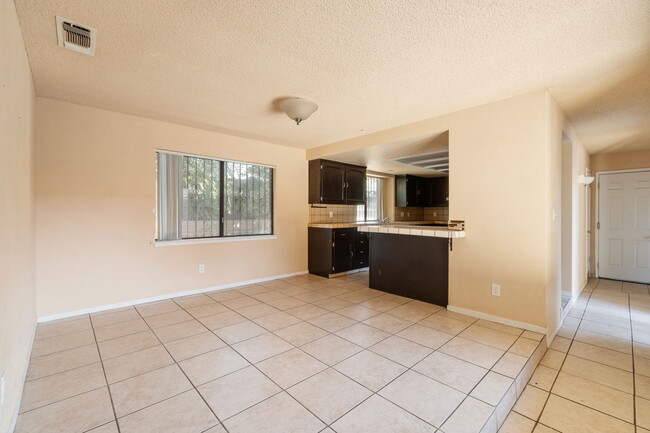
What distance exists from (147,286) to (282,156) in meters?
2.76

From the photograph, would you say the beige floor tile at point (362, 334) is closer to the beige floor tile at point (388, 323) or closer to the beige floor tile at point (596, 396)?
the beige floor tile at point (388, 323)

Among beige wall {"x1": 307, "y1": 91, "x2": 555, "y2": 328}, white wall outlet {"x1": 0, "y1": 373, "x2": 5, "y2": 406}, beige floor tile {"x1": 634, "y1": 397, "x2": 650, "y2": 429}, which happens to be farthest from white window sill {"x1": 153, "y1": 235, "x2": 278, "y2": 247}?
beige floor tile {"x1": 634, "y1": 397, "x2": 650, "y2": 429}

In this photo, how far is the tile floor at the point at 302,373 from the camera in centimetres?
161

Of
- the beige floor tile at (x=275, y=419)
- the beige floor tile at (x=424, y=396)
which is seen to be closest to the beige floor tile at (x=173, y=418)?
the beige floor tile at (x=275, y=419)

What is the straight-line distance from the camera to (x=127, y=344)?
2486 mm

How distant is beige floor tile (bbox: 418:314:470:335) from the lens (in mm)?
2744

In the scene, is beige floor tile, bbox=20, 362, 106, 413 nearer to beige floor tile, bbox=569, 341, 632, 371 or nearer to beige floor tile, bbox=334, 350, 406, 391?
beige floor tile, bbox=334, 350, 406, 391

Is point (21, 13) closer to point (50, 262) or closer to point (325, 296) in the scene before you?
point (50, 262)

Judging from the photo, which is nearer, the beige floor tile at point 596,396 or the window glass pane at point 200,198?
the beige floor tile at point 596,396

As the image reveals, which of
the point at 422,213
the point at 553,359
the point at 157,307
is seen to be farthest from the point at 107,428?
the point at 422,213

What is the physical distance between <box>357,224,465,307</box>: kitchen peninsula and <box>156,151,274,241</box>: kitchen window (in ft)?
6.33

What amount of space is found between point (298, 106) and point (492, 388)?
2.78 m

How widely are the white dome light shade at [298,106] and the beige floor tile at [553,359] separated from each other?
3.04 meters

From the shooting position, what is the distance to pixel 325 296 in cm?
388
